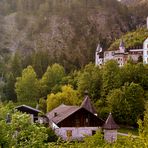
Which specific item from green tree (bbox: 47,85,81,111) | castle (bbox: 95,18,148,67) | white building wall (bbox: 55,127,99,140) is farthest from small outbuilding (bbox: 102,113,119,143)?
castle (bbox: 95,18,148,67)

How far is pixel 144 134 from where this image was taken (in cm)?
1535

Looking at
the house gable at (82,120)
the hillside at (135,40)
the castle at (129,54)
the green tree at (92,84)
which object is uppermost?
the hillside at (135,40)

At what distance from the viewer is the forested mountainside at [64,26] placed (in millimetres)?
125125

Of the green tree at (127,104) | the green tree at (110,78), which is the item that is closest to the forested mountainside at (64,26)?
the green tree at (110,78)

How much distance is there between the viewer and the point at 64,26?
5330 inches

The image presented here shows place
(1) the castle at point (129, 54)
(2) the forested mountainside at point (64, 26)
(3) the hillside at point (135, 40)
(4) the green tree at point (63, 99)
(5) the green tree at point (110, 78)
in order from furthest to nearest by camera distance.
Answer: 1. (2) the forested mountainside at point (64, 26)
2. (3) the hillside at point (135, 40)
3. (1) the castle at point (129, 54)
4. (5) the green tree at point (110, 78)
5. (4) the green tree at point (63, 99)

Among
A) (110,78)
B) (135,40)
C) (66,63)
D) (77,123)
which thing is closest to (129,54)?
(135,40)

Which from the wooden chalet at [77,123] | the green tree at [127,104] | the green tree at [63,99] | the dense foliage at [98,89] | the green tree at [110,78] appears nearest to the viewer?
the wooden chalet at [77,123]

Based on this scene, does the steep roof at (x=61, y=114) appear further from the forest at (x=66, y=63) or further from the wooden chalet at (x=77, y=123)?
the forest at (x=66, y=63)

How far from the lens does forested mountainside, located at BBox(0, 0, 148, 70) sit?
125 meters

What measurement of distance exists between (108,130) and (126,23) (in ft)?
342

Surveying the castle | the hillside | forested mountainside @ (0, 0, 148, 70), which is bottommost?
the castle

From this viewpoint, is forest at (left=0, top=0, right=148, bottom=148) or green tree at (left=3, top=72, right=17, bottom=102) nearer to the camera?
forest at (left=0, top=0, right=148, bottom=148)

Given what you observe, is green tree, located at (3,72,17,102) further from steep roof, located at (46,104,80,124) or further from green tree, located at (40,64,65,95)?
steep roof, located at (46,104,80,124)
